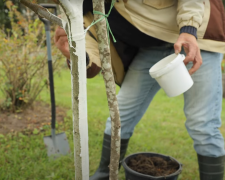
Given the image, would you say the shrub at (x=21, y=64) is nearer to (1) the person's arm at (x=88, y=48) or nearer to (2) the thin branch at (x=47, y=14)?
(1) the person's arm at (x=88, y=48)

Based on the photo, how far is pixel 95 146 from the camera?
2668 mm

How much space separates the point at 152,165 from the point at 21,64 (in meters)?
2.26

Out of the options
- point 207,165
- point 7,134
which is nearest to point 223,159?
point 207,165

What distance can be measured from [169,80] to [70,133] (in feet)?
6.48

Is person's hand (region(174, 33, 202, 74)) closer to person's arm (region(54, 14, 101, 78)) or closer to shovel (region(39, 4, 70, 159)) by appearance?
person's arm (region(54, 14, 101, 78))

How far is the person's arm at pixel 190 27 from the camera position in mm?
1297

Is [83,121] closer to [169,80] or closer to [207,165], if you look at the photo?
[169,80]

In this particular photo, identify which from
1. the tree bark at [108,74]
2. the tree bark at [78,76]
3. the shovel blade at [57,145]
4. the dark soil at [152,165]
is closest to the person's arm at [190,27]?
the tree bark at [108,74]

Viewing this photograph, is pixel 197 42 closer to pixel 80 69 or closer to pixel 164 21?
pixel 164 21

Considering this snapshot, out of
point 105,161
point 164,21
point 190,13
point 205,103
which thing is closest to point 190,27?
point 190,13

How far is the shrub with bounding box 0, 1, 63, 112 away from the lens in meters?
3.35

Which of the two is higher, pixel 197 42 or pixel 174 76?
pixel 197 42

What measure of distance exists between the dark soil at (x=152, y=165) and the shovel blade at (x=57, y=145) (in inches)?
33.6

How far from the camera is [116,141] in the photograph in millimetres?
1157
